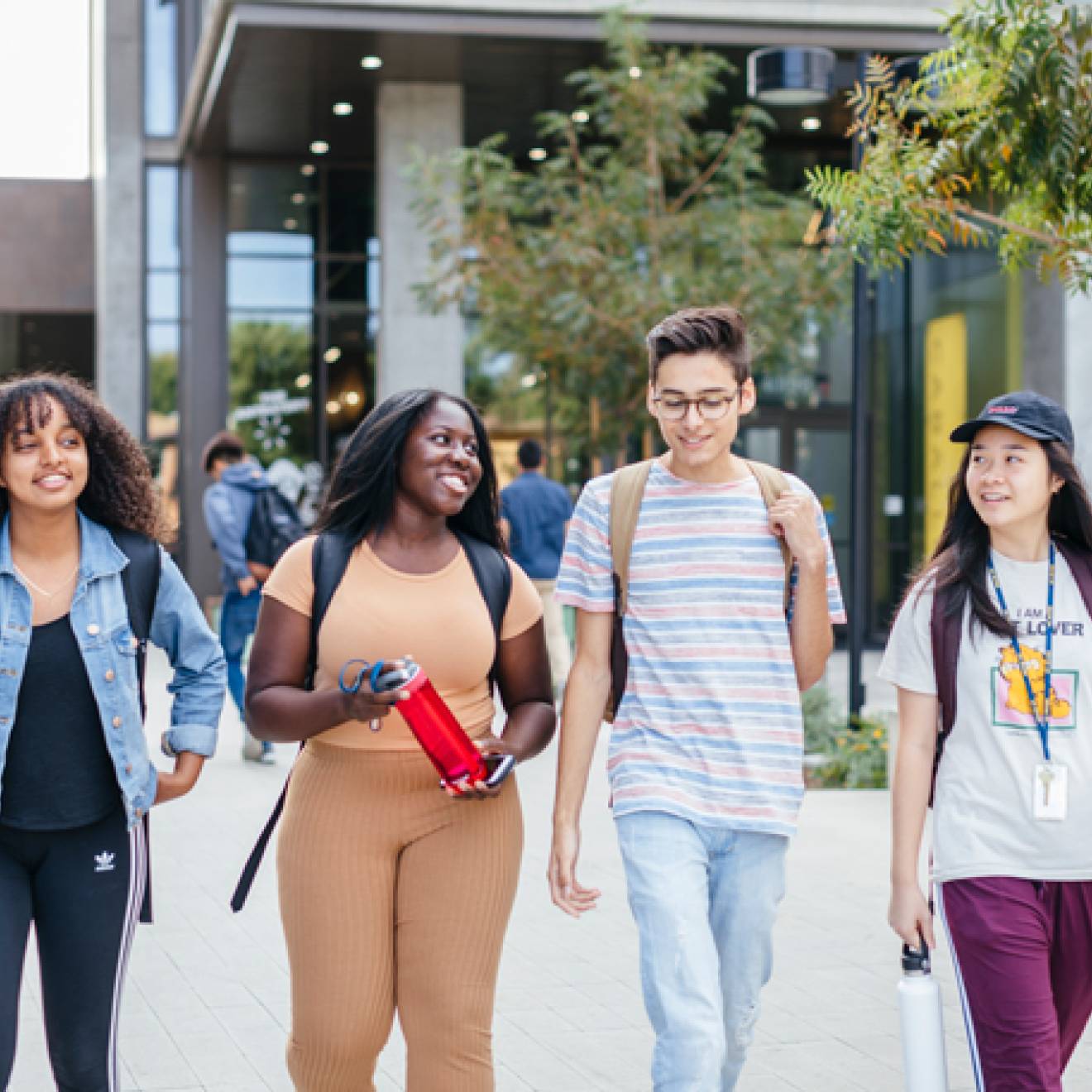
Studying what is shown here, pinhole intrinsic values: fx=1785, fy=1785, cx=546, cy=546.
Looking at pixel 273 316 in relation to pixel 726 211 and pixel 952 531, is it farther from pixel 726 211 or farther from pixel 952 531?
pixel 952 531

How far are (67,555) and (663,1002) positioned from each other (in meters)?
1.63

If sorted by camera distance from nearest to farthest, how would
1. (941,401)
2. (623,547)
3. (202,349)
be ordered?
(623,547) < (941,401) < (202,349)

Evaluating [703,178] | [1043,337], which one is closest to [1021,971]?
[703,178]

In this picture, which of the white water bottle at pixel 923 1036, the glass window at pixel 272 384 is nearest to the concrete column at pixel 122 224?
the glass window at pixel 272 384

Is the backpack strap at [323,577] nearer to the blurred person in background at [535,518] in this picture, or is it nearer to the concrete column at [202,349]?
the blurred person in background at [535,518]

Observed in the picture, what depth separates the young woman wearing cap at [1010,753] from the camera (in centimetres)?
364

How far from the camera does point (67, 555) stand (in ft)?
13.0

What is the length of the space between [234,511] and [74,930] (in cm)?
806

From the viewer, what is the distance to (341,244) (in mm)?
25469

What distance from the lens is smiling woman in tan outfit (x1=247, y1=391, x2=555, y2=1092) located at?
3721mm

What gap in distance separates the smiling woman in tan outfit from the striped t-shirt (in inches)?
11.0

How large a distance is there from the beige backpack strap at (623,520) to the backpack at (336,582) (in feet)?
0.83

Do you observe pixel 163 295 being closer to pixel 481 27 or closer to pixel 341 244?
pixel 341 244

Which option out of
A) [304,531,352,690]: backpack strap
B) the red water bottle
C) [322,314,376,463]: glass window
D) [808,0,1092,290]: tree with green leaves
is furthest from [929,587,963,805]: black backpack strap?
[322,314,376,463]: glass window
